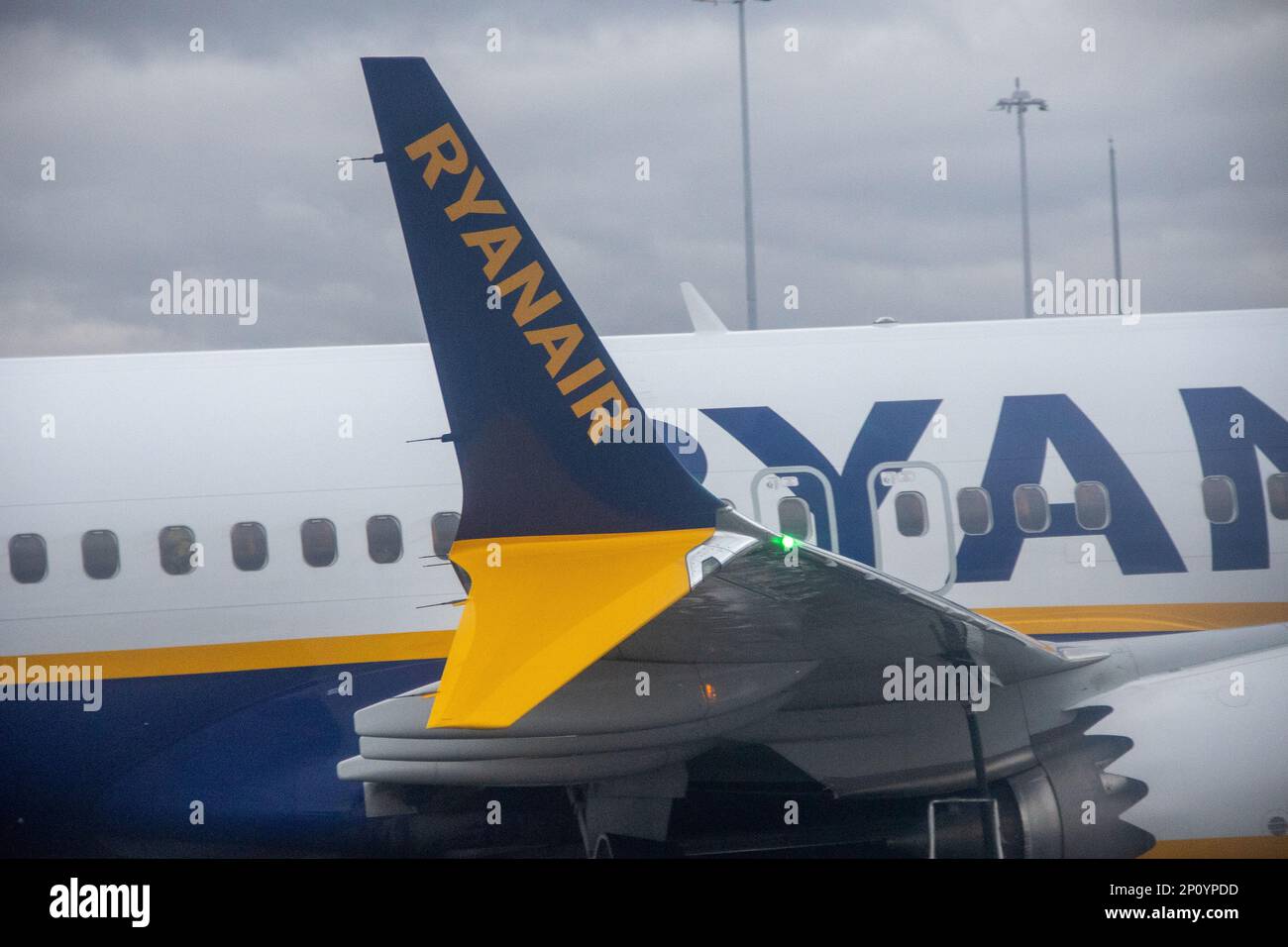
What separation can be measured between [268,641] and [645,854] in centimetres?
237

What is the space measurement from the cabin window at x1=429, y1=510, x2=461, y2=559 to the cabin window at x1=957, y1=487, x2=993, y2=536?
2.85 metres

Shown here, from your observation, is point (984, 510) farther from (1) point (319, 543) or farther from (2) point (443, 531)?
(1) point (319, 543)

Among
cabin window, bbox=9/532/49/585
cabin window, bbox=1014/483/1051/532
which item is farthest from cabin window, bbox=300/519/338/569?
cabin window, bbox=1014/483/1051/532

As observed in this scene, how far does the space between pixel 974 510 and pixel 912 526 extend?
1.21 feet

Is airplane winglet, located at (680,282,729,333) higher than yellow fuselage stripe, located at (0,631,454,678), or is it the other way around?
→ airplane winglet, located at (680,282,729,333)

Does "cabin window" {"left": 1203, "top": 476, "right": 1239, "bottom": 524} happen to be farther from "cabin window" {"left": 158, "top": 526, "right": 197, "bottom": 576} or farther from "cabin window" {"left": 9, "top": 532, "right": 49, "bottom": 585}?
"cabin window" {"left": 9, "top": 532, "right": 49, "bottom": 585}

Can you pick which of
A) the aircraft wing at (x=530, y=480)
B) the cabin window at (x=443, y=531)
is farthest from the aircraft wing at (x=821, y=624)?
the cabin window at (x=443, y=531)

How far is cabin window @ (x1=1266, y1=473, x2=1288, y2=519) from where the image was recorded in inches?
274

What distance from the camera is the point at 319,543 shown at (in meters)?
6.74

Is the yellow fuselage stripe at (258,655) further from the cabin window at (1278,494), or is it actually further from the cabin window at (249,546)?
the cabin window at (1278,494)

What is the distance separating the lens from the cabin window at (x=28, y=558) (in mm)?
6695

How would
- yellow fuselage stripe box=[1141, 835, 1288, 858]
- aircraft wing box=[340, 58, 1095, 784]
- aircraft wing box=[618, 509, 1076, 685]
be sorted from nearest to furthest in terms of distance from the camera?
1. aircraft wing box=[340, 58, 1095, 784]
2. aircraft wing box=[618, 509, 1076, 685]
3. yellow fuselage stripe box=[1141, 835, 1288, 858]

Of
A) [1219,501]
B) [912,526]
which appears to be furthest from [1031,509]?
[1219,501]
